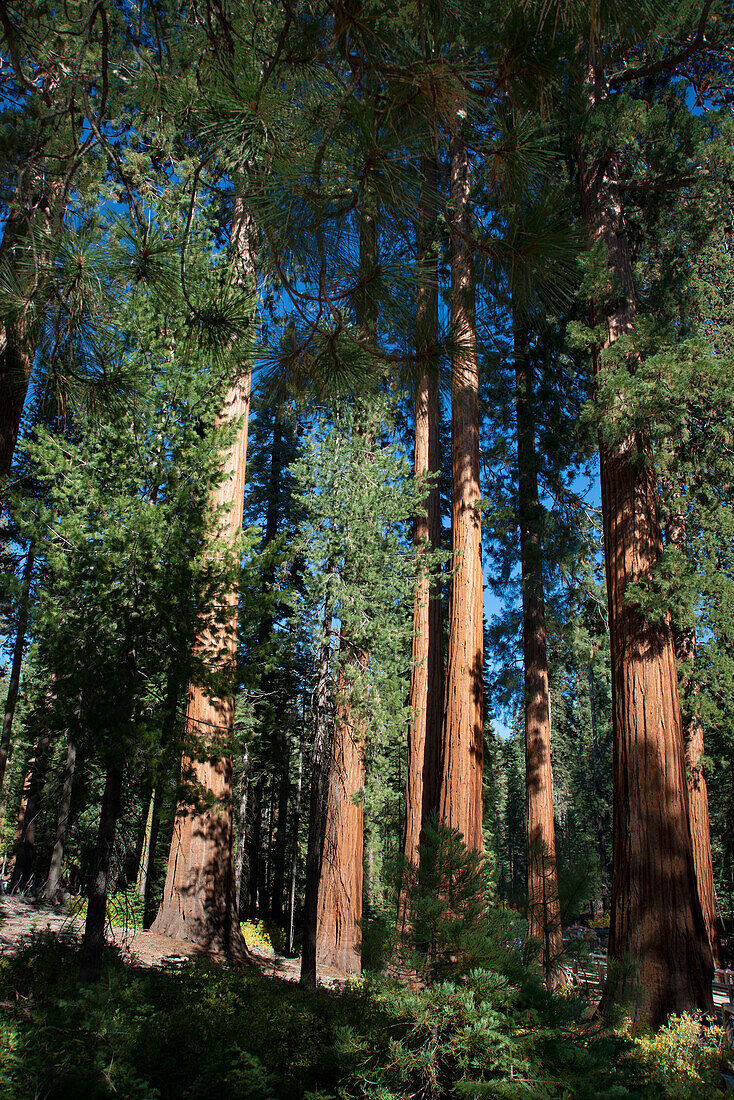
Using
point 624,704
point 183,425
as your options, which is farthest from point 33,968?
point 624,704

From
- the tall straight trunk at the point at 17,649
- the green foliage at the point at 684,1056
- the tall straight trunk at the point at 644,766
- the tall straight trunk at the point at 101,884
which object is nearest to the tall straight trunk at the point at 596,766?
the tall straight trunk at the point at 17,649

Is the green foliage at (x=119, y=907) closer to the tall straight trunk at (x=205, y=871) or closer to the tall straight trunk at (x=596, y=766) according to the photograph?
the tall straight trunk at (x=205, y=871)

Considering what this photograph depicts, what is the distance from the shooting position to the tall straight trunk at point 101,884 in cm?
474

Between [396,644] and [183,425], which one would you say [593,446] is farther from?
[183,425]

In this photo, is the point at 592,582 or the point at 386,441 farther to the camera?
the point at 386,441

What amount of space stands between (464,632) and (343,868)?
5.19 m

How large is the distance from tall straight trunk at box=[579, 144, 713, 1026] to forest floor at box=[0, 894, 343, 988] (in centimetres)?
326

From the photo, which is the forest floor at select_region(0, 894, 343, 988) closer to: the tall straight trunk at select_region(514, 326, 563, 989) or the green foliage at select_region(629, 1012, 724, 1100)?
the green foliage at select_region(629, 1012, 724, 1100)

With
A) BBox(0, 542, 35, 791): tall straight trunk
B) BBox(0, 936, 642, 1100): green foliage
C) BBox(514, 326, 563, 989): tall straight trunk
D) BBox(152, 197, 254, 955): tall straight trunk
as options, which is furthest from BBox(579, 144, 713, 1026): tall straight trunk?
BBox(0, 542, 35, 791): tall straight trunk

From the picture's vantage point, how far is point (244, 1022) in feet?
15.3

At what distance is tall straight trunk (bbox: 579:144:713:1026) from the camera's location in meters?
5.43

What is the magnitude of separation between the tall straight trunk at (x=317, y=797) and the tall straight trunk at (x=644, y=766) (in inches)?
152

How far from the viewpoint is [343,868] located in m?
10.7

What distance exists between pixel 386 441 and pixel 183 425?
920cm
